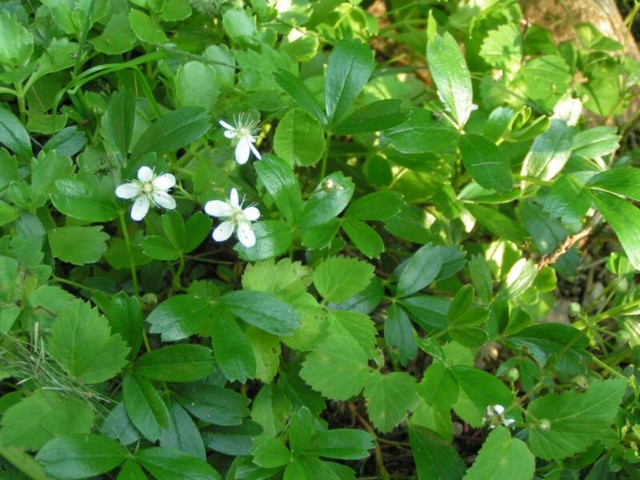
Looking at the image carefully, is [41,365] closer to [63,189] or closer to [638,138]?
[63,189]

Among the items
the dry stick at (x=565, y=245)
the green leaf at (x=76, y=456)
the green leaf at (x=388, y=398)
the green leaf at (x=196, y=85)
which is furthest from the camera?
the dry stick at (x=565, y=245)

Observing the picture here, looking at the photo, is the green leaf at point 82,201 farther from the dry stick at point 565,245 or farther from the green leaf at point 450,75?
the dry stick at point 565,245

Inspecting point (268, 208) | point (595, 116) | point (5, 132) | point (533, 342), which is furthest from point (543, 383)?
point (5, 132)

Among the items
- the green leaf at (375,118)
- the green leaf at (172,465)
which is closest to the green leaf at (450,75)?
the green leaf at (375,118)

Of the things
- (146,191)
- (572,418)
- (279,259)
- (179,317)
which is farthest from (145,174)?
(572,418)

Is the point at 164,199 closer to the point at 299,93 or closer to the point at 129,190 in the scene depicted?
the point at 129,190
